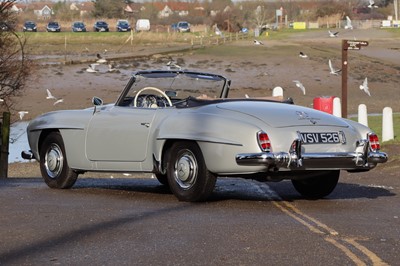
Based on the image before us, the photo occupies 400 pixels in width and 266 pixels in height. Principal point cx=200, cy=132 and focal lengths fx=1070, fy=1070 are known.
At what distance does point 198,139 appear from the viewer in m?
10.3

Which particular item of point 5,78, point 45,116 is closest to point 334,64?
point 5,78

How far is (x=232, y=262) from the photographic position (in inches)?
286

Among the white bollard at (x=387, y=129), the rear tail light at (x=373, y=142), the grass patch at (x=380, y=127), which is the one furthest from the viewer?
the white bollard at (x=387, y=129)

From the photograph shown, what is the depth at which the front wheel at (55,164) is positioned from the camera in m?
12.2

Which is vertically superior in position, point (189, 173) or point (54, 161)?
point (189, 173)

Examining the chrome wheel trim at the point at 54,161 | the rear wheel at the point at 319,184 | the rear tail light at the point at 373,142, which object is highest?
the rear tail light at the point at 373,142

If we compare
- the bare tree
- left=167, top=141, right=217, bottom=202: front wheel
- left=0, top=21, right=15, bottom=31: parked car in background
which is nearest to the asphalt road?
left=167, top=141, right=217, bottom=202: front wheel

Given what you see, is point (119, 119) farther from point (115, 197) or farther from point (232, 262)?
point (232, 262)

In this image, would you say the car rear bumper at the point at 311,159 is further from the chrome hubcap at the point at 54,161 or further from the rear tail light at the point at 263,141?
the chrome hubcap at the point at 54,161

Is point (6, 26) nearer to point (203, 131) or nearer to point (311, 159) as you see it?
point (203, 131)

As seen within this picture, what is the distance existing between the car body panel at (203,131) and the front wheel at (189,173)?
0.10 metres

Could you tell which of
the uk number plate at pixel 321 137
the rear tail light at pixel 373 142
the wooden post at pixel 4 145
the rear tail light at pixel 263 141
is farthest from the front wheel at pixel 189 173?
the wooden post at pixel 4 145

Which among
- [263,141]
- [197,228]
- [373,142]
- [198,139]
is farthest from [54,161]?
[197,228]

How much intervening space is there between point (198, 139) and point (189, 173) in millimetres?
420
